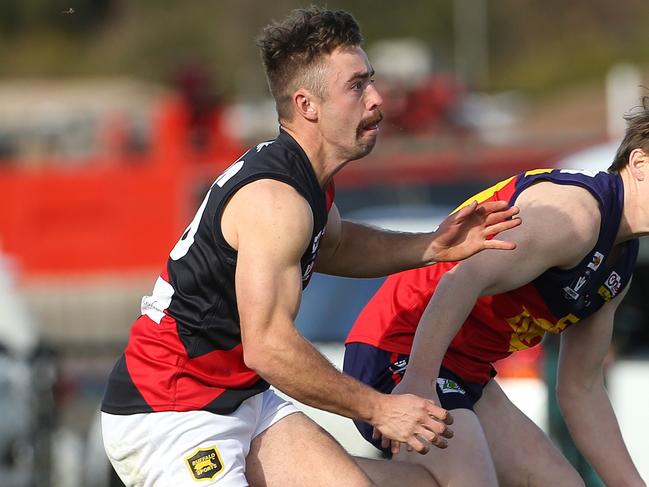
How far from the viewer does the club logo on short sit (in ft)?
15.0

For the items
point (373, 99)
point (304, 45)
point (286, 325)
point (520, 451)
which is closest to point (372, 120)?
point (373, 99)

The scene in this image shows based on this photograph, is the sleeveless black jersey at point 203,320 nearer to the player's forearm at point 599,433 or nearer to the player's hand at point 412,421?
the player's hand at point 412,421

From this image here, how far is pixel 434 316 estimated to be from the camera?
14.0 feet

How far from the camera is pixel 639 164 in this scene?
448 centimetres

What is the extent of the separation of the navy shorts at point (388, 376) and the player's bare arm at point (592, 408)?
40 cm

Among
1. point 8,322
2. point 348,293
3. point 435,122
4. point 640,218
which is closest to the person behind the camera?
point 640,218

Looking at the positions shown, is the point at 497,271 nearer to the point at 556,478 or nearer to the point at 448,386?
the point at 448,386

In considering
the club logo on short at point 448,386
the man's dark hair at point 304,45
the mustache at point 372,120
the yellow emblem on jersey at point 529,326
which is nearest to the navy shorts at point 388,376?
the club logo on short at point 448,386

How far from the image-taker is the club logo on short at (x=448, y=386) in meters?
4.58

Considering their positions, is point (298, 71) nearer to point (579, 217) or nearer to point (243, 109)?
point (579, 217)

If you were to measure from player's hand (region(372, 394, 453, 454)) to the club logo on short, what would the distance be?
618 mm

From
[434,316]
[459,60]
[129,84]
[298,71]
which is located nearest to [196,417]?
Answer: [434,316]

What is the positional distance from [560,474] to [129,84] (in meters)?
51.1

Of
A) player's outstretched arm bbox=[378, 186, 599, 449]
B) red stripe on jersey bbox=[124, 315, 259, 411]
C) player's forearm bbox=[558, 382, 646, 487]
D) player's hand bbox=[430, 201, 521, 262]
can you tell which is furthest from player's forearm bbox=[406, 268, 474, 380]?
player's forearm bbox=[558, 382, 646, 487]
